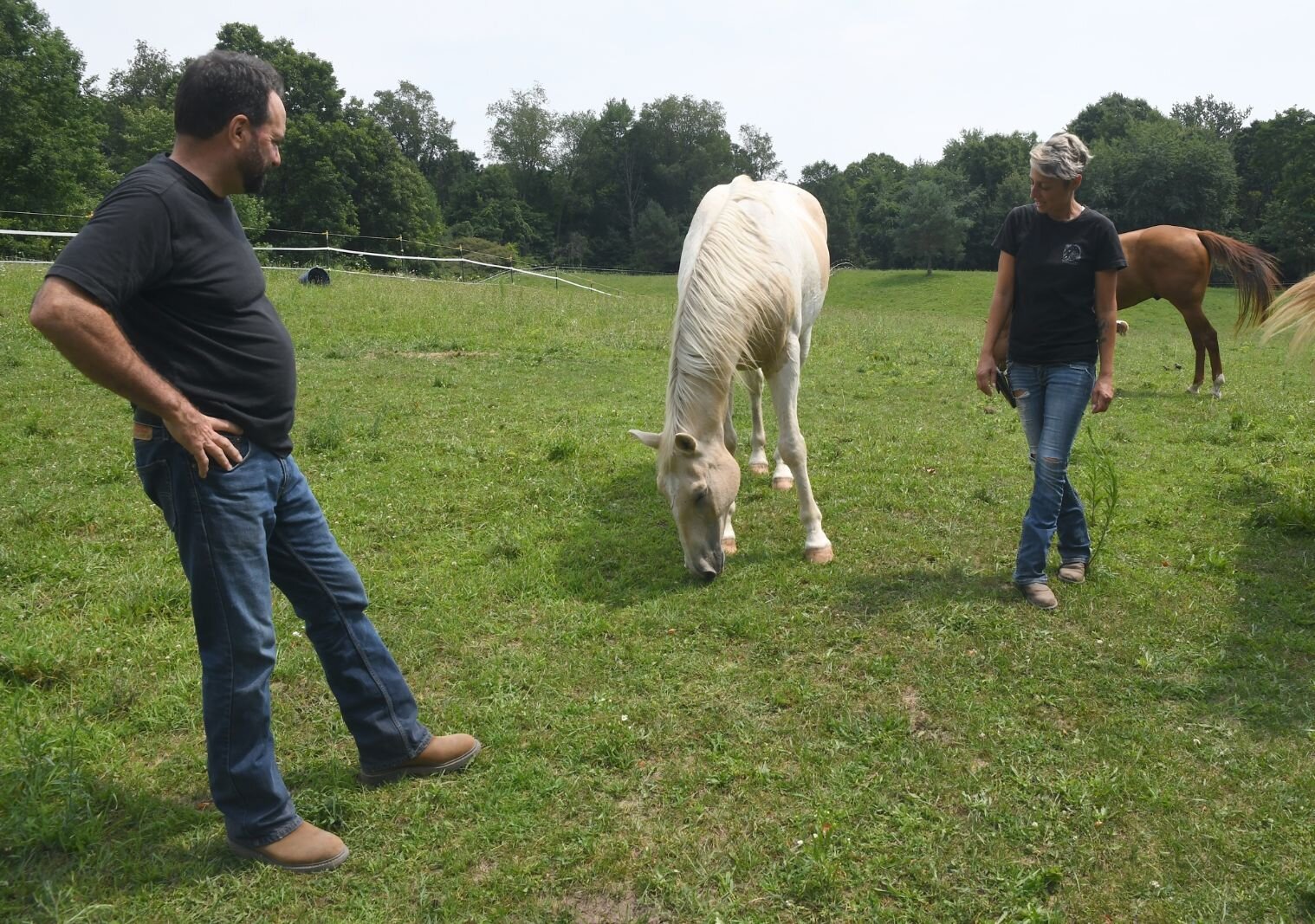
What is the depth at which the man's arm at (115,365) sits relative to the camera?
81.4 inches

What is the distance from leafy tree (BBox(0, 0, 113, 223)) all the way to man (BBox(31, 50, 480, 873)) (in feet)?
137

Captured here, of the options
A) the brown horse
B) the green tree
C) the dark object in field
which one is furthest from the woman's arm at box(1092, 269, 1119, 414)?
the green tree

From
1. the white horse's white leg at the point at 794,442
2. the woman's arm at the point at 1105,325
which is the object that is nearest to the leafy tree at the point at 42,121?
the white horse's white leg at the point at 794,442

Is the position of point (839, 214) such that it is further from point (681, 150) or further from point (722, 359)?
point (722, 359)

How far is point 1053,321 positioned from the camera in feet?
14.3

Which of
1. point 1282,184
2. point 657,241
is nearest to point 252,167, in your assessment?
point 1282,184

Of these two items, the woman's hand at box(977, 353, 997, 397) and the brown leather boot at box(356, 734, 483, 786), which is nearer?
the brown leather boot at box(356, 734, 483, 786)

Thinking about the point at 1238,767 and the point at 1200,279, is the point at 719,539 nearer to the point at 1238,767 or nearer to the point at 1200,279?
the point at 1238,767

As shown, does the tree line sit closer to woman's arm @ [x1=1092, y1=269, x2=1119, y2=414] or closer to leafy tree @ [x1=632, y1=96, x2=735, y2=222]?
leafy tree @ [x1=632, y1=96, x2=735, y2=222]

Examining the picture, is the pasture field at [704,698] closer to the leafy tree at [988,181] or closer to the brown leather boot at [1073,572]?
the brown leather boot at [1073,572]

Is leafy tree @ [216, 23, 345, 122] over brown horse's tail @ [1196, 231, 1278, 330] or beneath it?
over

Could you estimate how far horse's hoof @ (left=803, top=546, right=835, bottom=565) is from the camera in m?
5.19

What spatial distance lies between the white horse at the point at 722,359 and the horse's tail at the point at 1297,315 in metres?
2.76

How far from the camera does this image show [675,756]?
3295 mm
